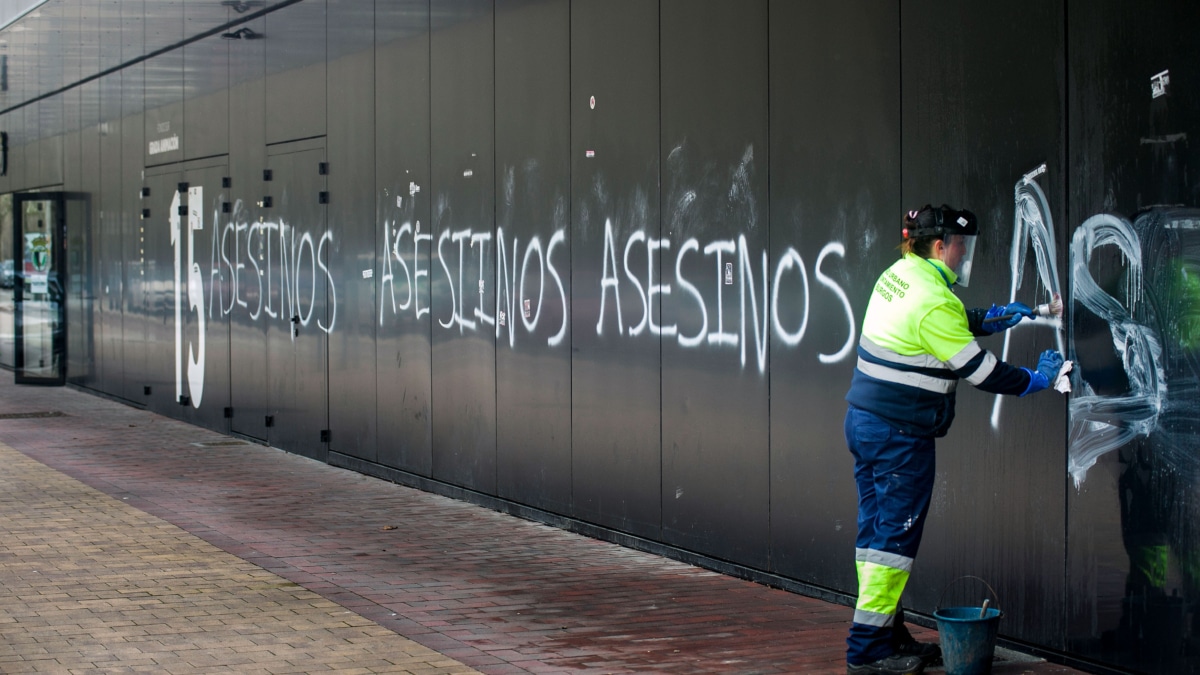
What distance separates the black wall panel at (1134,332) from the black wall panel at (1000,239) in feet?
0.41

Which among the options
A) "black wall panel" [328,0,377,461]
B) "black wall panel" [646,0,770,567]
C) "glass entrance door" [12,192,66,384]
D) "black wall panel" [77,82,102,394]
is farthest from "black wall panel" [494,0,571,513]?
"glass entrance door" [12,192,66,384]

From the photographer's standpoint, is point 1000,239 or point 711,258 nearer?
point 1000,239

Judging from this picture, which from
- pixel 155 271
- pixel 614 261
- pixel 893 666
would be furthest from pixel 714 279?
pixel 155 271

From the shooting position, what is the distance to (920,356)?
6031 millimetres

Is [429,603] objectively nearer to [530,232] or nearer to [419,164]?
[530,232]

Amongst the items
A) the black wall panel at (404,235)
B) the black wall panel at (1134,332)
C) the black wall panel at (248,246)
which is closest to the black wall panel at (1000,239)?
the black wall panel at (1134,332)

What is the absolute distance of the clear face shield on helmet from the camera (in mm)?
6172

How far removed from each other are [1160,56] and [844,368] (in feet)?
7.65

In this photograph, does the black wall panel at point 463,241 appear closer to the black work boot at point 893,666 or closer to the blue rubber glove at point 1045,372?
the black work boot at point 893,666

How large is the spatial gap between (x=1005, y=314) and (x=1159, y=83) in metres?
1.11

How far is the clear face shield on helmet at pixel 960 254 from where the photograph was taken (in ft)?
20.2

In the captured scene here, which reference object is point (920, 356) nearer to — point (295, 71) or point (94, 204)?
point (295, 71)

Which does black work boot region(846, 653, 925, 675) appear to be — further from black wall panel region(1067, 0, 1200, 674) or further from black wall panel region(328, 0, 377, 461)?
black wall panel region(328, 0, 377, 461)

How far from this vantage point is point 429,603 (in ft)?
25.5
